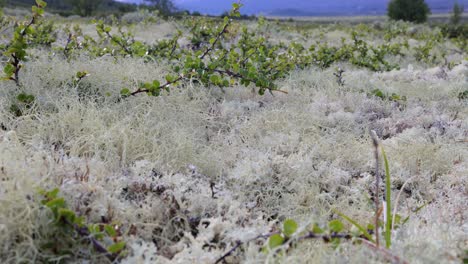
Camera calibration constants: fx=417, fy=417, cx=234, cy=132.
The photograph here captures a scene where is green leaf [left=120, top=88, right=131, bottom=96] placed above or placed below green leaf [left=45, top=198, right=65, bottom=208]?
above

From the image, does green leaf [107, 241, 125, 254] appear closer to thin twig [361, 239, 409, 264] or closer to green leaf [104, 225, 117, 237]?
green leaf [104, 225, 117, 237]

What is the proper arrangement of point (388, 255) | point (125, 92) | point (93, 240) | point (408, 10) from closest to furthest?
point (388, 255)
point (93, 240)
point (125, 92)
point (408, 10)

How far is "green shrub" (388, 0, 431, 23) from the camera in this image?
34.3 m

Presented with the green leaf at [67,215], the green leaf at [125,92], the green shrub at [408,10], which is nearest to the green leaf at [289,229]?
the green leaf at [67,215]

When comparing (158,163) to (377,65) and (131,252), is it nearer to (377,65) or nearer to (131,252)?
(131,252)

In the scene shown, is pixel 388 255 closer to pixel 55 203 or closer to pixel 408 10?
pixel 55 203

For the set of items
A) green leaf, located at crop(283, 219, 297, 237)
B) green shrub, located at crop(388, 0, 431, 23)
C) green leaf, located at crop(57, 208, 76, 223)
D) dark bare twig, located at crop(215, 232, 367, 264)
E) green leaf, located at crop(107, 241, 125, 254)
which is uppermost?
green shrub, located at crop(388, 0, 431, 23)

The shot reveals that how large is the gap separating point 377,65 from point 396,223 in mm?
3949

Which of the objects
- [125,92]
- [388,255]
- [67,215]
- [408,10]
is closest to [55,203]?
[67,215]

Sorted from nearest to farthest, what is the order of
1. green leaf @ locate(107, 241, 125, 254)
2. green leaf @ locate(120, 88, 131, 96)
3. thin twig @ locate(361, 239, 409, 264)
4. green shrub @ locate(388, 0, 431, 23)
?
thin twig @ locate(361, 239, 409, 264) → green leaf @ locate(107, 241, 125, 254) → green leaf @ locate(120, 88, 131, 96) → green shrub @ locate(388, 0, 431, 23)

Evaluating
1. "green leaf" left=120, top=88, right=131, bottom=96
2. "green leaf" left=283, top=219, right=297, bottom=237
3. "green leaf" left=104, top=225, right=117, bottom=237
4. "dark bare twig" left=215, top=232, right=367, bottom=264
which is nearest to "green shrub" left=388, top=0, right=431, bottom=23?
"green leaf" left=120, top=88, right=131, bottom=96

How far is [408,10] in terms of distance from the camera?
1362 inches

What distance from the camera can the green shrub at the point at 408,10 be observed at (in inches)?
1352

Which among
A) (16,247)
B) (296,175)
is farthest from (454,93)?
(16,247)
